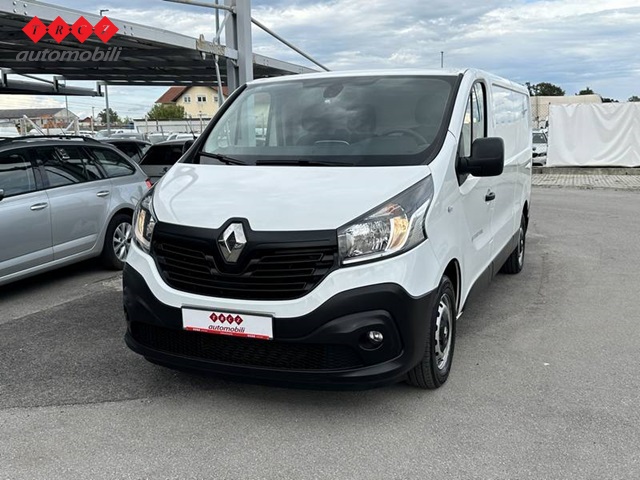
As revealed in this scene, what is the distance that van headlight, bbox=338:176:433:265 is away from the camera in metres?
3.17

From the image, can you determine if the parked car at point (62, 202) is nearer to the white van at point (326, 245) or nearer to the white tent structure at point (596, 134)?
the white van at point (326, 245)

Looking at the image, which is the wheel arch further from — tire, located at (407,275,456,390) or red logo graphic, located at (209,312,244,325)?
red logo graphic, located at (209,312,244,325)

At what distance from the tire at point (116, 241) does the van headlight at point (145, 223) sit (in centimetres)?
335

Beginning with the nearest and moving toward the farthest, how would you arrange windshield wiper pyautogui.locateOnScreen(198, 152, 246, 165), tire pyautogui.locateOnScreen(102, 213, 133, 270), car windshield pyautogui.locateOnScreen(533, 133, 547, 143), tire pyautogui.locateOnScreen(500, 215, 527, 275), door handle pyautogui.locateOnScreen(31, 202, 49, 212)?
windshield wiper pyautogui.locateOnScreen(198, 152, 246, 165) → door handle pyautogui.locateOnScreen(31, 202, 49, 212) → tire pyautogui.locateOnScreen(500, 215, 527, 275) → tire pyautogui.locateOnScreen(102, 213, 133, 270) → car windshield pyautogui.locateOnScreen(533, 133, 547, 143)

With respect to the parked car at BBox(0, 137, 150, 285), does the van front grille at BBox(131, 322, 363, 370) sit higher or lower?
lower

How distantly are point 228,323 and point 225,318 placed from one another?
0.10 ft

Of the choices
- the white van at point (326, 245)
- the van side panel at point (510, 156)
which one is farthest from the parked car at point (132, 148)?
the white van at point (326, 245)

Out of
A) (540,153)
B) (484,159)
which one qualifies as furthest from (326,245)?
(540,153)

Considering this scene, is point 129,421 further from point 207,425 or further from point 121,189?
point 121,189

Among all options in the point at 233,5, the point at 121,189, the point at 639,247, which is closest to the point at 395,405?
the point at 121,189

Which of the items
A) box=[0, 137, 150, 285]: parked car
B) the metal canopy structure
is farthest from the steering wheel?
the metal canopy structure

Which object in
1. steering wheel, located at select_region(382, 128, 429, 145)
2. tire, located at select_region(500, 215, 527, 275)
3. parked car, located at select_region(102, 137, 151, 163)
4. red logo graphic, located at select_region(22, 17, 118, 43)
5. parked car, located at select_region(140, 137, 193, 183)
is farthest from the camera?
parked car, located at select_region(102, 137, 151, 163)

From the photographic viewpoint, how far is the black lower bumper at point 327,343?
312 centimetres

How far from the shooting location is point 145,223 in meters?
3.70
